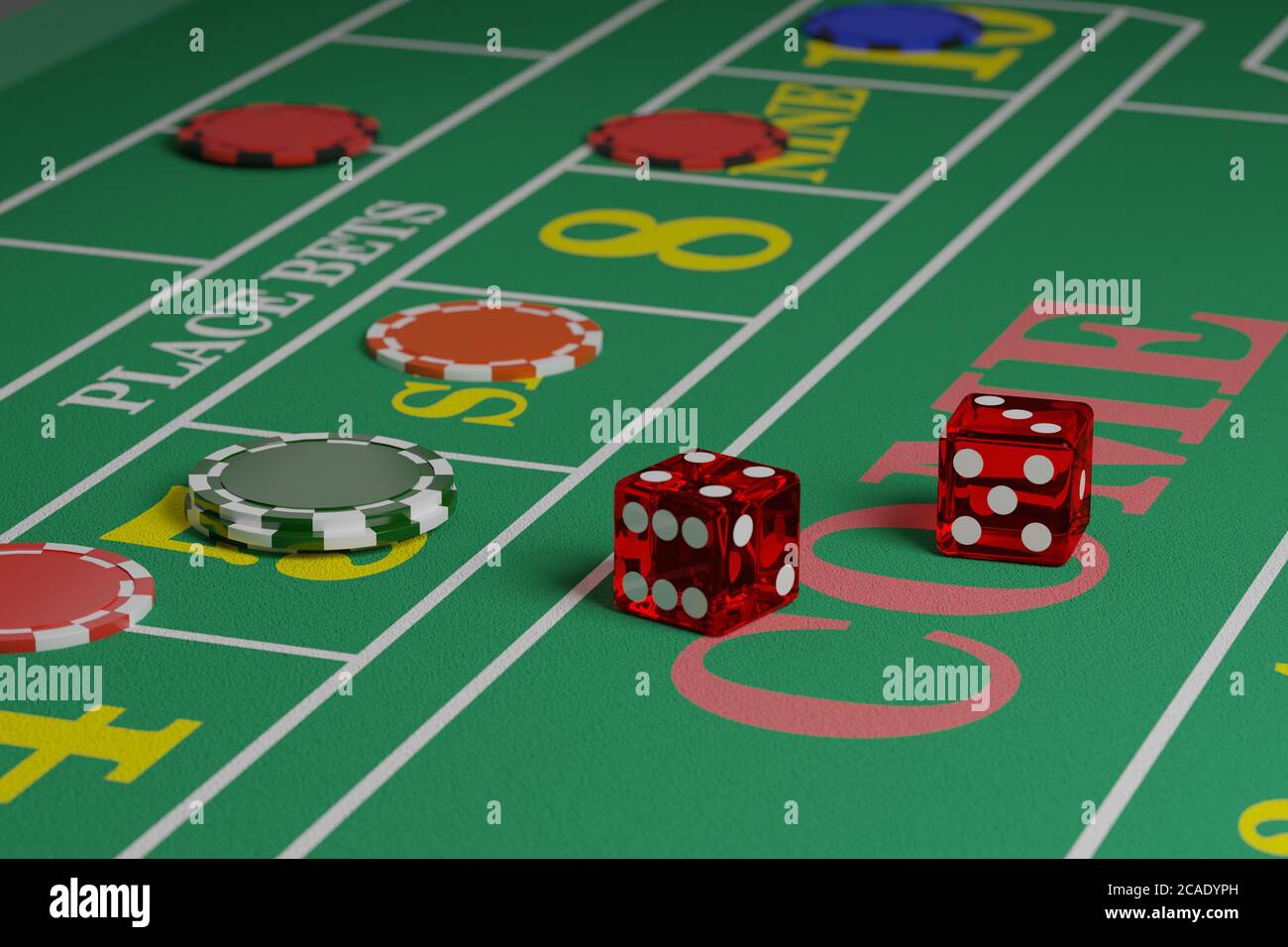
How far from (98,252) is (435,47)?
333 centimetres

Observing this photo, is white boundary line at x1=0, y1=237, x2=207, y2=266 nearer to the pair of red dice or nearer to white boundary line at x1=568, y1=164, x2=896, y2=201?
white boundary line at x1=568, y1=164, x2=896, y2=201

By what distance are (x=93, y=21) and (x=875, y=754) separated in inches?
312

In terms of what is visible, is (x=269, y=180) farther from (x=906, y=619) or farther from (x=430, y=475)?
(x=906, y=619)

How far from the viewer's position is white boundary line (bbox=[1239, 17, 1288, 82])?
11516 mm

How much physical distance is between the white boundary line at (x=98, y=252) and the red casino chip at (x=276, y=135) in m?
1.12

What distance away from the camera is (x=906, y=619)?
628cm

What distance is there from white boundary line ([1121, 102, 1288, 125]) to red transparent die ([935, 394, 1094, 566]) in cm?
466

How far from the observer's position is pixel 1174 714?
579cm

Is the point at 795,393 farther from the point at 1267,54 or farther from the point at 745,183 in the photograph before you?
the point at 1267,54

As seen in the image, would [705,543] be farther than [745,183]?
No

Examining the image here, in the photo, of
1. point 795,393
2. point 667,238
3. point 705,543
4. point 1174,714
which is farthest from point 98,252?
point 1174,714

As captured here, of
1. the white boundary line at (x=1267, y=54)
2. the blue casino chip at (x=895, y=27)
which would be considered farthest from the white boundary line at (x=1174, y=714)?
the blue casino chip at (x=895, y=27)

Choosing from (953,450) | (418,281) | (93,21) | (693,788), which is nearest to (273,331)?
(418,281)

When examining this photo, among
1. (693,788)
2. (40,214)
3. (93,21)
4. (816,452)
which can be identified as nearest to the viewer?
(693,788)
